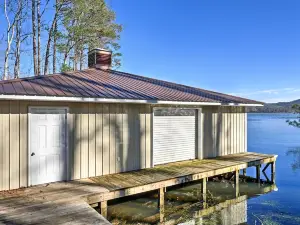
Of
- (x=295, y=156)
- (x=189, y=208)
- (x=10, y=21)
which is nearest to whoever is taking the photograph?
(x=189, y=208)

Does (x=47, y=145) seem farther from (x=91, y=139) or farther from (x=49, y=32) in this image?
(x=49, y=32)

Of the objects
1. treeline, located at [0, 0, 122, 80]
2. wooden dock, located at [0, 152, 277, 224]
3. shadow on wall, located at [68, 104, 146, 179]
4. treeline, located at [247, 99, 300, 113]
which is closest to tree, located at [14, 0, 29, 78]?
treeline, located at [0, 0, 122, 80]

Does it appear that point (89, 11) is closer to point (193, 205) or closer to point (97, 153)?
point (97, 153)

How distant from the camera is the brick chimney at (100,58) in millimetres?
9689

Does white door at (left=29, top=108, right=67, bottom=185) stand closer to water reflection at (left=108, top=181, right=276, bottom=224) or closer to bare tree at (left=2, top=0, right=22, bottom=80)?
water reflection at (left=108, top=181, right=276, bottom=224)

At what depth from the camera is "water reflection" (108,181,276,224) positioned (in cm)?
581

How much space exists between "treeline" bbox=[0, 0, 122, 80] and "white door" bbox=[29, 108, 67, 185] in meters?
11.9

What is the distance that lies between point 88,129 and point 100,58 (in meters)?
4.56

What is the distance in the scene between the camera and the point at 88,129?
19.7 feet

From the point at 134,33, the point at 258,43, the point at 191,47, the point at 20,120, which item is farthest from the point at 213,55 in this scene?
the point at 20,120

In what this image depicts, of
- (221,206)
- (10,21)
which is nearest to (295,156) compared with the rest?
(221,206)

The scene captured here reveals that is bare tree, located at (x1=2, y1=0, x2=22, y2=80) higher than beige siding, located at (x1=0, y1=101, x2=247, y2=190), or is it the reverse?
bare tree, located at (x1=2, y1=0, x2=22, y2=80)

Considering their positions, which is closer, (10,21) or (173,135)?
(173,135)

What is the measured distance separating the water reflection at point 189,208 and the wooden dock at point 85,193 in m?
0.48
